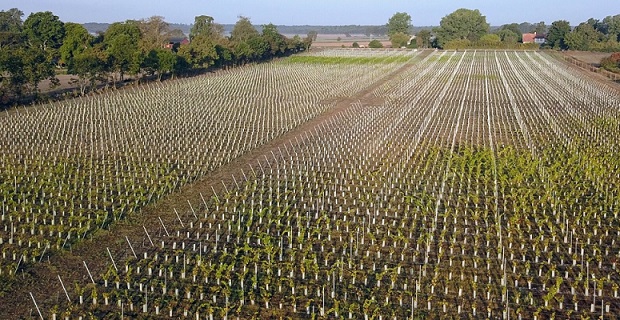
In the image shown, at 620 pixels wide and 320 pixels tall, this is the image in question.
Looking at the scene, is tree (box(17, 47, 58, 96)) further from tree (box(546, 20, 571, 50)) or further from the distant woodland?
tree (box(546, 20, 571, 50))

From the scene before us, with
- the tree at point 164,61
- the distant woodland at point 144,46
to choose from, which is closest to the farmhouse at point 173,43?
the distant woodland at point 144,46

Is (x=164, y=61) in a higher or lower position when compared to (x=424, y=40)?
lower

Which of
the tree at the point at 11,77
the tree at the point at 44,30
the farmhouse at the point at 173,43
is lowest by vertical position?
the tree at the point at 11,77

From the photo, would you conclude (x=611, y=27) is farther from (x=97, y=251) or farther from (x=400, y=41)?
(x=97, y=251)

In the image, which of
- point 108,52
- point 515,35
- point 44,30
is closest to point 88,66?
point 108,52

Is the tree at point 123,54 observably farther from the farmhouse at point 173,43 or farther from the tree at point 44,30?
the tree at point 44,30
